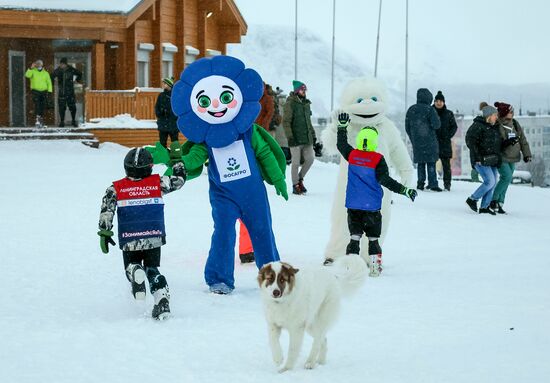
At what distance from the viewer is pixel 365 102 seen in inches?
356

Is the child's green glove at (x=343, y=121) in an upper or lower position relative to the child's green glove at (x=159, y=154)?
upper

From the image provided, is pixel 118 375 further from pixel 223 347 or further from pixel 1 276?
pixel 1 276

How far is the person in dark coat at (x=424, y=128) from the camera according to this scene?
53.2 ft

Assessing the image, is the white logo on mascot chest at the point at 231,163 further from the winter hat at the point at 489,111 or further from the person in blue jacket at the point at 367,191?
the winter hat at the point at 489,111

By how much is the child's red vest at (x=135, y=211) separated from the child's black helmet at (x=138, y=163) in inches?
2.7

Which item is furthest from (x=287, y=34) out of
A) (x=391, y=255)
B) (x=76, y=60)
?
(x=391, y=255)

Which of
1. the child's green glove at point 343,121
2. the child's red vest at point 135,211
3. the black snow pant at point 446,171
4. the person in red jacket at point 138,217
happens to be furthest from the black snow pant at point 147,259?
the black snow pant at point 446,171

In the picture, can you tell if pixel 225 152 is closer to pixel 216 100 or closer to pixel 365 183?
pixel 216 100

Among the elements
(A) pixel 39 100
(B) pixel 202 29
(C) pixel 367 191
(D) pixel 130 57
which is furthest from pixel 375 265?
(B) pixel 202 29

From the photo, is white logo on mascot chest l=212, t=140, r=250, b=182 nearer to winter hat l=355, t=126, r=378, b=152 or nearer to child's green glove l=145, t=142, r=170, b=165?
child's green glove l=145, t=142, r=170, b=165

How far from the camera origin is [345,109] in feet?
30.1

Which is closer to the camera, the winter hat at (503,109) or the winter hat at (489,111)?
the winter hat at (489,111)

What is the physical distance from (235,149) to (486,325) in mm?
2517

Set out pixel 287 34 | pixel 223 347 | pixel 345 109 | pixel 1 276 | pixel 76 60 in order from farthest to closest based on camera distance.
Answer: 1. pixel 287 34
2. pixel 76 60
3. pixel 345 109
4. pixel 1 276
5. pixel 223 347
